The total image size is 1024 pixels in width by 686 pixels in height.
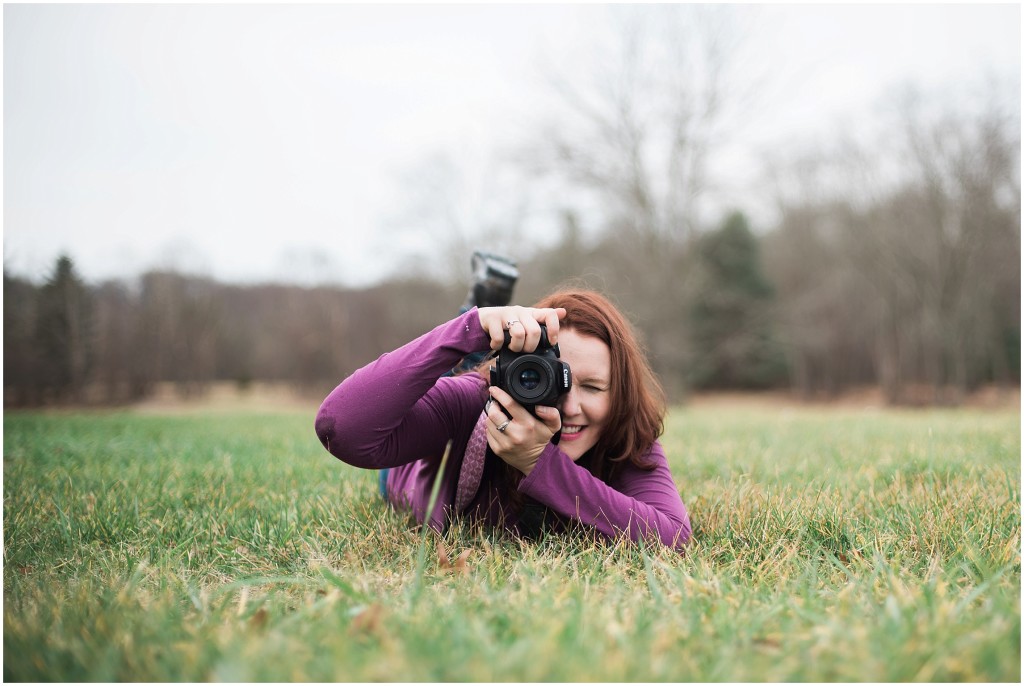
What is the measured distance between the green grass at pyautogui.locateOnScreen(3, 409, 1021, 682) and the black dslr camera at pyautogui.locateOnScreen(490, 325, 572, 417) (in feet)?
1.39

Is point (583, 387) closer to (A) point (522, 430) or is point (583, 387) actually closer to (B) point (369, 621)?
(A) point (522, 430)

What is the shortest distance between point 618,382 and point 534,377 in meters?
0.38

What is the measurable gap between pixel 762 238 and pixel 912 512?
25.4 m

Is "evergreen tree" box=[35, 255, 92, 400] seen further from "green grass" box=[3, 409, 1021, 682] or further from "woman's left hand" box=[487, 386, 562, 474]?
"woman's left hand" box=[487, 386, 562, 474]

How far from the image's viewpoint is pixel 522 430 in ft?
5.89

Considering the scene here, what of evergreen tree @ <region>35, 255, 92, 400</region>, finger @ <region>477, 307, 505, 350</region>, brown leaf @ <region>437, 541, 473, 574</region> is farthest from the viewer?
evergreen tree @ <region>35, 255, 92, 400</region>

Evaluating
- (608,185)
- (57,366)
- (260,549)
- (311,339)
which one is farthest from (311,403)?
(260,549)

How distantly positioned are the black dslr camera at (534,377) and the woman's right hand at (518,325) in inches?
0.9

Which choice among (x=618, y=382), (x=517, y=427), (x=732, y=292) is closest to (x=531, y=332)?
(x=517, y=427)

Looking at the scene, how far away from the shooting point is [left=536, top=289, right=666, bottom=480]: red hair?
6.77 ft

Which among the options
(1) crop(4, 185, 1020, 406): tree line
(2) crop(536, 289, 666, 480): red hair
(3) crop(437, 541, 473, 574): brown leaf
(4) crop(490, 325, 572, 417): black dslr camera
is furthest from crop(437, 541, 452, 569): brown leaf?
(1) crop(4, 185, 1020, 406): tree line

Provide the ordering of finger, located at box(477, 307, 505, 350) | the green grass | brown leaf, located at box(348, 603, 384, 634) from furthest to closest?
finger, located at box(477, 307, 505, 350) < brown leaf, located at box(348, 603, 384, 634) < the green grass

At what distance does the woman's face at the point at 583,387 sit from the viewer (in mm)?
2014

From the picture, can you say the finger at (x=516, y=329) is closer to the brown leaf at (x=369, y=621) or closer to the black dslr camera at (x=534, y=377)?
the black dslr camera at (x=534, y=377)
